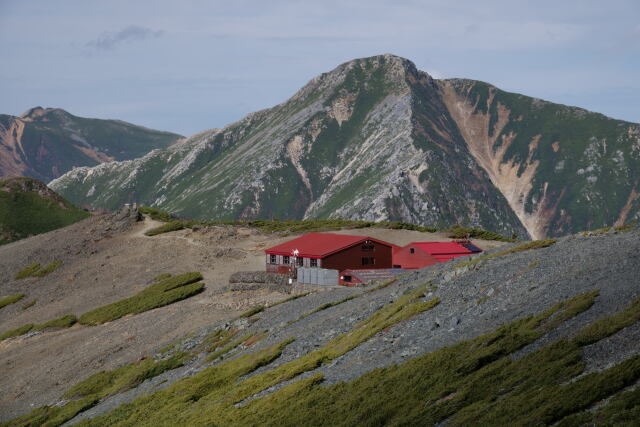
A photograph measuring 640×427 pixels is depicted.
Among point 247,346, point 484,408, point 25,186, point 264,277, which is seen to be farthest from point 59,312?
point 25,186

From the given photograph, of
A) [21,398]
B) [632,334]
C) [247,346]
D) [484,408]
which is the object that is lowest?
[21,398]

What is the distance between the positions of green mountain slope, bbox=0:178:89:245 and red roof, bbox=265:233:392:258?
98323 millimetres

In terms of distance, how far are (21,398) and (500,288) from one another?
41754 millimetres

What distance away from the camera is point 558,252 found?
45.2 m

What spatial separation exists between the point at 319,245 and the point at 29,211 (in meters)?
117

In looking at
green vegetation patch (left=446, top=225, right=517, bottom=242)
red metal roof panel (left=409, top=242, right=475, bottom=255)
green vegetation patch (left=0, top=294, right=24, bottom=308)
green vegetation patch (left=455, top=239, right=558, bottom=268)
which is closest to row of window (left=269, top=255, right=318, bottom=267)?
red metal roof panel (left=409, top=242, right=475, bottom=255)

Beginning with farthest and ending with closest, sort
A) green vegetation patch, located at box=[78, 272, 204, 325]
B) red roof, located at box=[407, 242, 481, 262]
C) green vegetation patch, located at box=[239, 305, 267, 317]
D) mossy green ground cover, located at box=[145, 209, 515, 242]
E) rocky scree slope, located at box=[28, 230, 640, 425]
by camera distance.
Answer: mossy green ground cover, located at box=[145, 209, 515, 242] → red roof, located at box=[407, 242, 481, 262] → green vegetation patch, located at box=[78, 272, 204, 325] → green vegetation patch, located at box=[239, 305, 267, 317] → rocky scree slope, located at box=[28, 230, 640, 425]

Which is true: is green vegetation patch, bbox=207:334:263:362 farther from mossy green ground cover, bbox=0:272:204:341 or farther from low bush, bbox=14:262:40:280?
low bush, bbox=14:262:40:280

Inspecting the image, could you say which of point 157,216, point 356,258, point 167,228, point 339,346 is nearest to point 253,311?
point 339,346

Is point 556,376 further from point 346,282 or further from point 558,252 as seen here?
point 346,282

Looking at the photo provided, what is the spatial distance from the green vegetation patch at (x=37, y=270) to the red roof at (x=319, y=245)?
4040 cm

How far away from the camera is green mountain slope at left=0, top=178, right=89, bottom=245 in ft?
549

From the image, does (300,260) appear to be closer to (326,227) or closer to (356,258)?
(356,258)

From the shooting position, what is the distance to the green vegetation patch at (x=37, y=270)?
357ft
